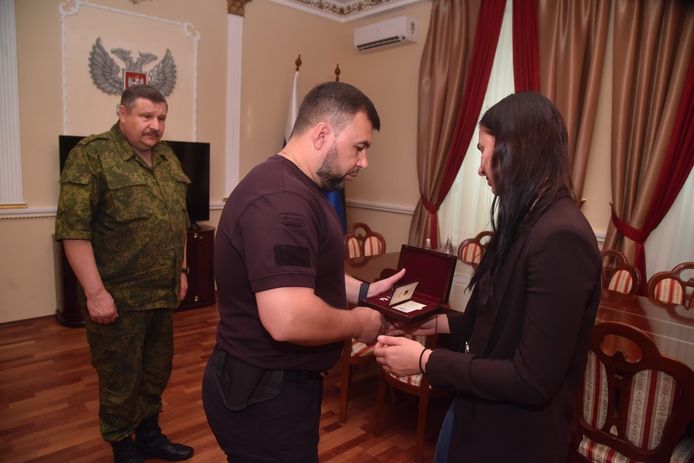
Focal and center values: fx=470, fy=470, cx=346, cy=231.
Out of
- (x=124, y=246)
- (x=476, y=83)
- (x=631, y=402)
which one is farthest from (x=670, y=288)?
(x=124, y=246)

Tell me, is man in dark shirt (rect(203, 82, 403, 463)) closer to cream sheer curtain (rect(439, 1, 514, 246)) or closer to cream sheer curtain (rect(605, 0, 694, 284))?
cream sheer curtain (rect(605, 0, 694, 284))

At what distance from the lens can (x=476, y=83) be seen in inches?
159

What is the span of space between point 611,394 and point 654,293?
1.54 metres

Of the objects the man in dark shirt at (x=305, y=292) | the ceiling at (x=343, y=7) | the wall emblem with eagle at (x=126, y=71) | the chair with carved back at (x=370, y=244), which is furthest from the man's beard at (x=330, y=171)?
the ceiling at (x=343, y=7)

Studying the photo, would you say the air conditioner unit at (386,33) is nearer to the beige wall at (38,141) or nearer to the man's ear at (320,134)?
the beige wall at (38,141)

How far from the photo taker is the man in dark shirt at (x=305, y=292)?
1.01 metres

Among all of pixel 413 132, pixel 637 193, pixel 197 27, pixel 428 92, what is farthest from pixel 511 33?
pixel 197 27

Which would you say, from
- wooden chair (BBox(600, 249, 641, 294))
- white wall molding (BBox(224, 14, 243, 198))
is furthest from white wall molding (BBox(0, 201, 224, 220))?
wooden chair (BBox(600, 249, 641, 294))

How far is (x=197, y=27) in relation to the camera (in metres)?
4.25

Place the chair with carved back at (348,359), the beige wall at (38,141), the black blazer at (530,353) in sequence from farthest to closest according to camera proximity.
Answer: the beige wall at (38,141)
the chair with carved back at (348,359)
the black blazer at (530,353)

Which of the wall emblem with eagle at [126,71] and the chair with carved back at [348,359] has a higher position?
the wall emblem with eagle at [126,71]

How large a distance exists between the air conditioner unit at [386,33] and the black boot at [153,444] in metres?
3.91

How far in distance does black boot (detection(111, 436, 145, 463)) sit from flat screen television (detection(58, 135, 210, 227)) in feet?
8.17

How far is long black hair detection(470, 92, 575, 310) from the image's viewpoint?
91cm
